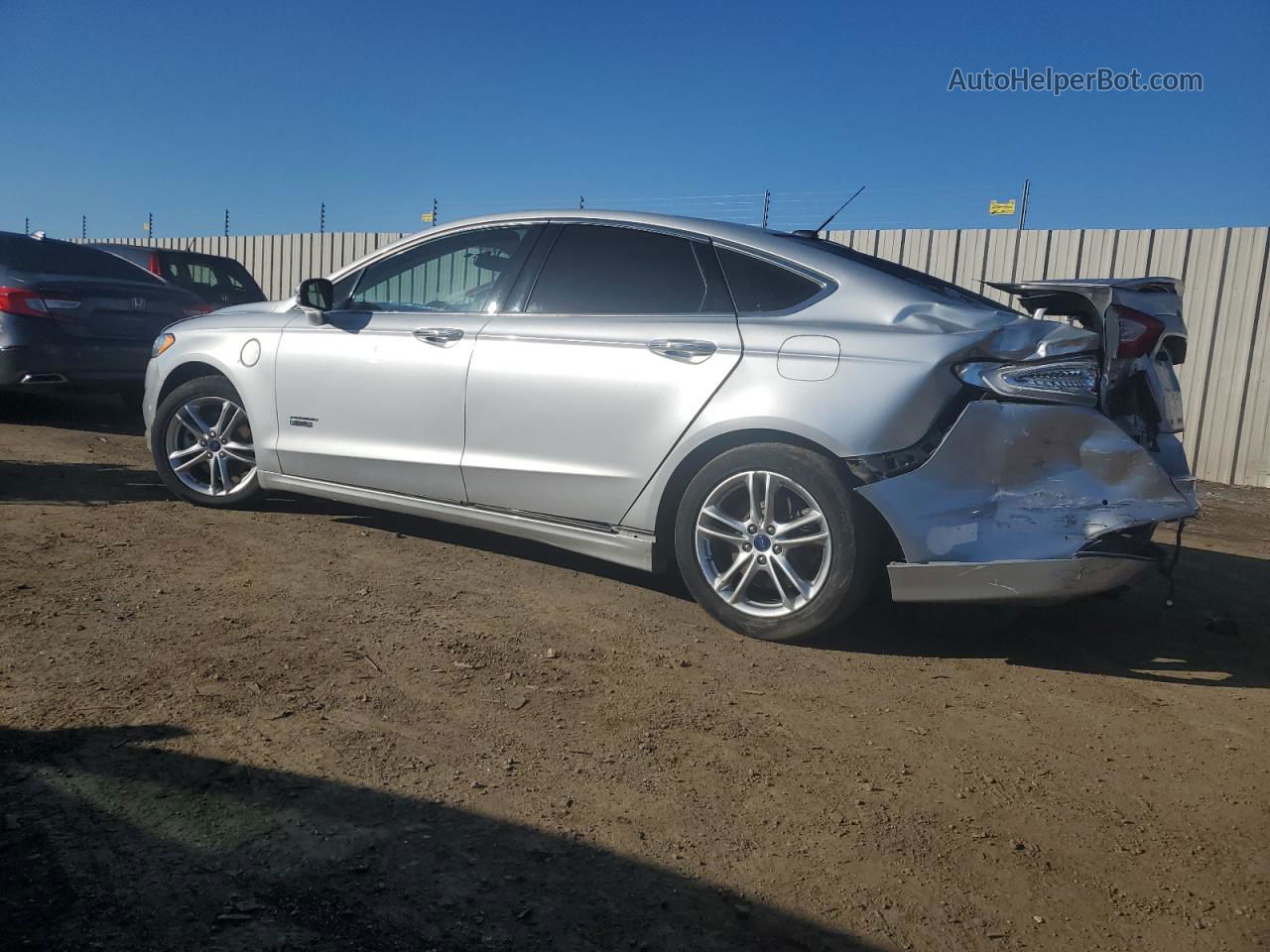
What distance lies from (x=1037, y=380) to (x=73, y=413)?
8.74 meters

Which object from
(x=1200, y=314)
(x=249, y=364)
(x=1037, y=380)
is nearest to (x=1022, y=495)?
(x=1037, y=380)

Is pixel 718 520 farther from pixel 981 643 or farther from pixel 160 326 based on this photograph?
pixel 160 326

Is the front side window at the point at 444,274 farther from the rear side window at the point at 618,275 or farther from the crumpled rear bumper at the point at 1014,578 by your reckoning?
the crumpled rear bumper at the point at 1014,578

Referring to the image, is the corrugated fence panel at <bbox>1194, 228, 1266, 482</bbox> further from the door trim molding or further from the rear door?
the door trim molding

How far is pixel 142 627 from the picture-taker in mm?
3475

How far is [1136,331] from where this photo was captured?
3777 millimetres

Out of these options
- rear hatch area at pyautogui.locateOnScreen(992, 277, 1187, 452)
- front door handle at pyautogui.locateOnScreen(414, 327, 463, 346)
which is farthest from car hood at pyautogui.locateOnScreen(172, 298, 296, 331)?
rear hatch area at pyautogui.locateOnScreen(992, 277, 1187, 452)

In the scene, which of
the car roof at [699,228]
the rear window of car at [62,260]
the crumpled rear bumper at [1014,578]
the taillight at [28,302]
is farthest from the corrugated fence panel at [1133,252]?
the taillight at [28,302]

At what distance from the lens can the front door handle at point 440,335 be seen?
455cm

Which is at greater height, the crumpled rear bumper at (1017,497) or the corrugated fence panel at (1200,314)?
the corrugated fence panel at (1200,314)

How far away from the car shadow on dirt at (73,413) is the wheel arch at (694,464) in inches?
233

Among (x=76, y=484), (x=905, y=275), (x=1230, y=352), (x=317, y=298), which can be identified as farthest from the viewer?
(x=1230, y=352)

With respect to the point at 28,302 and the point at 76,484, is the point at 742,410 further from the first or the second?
the point at 28,302

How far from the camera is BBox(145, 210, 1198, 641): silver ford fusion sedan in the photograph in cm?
347
